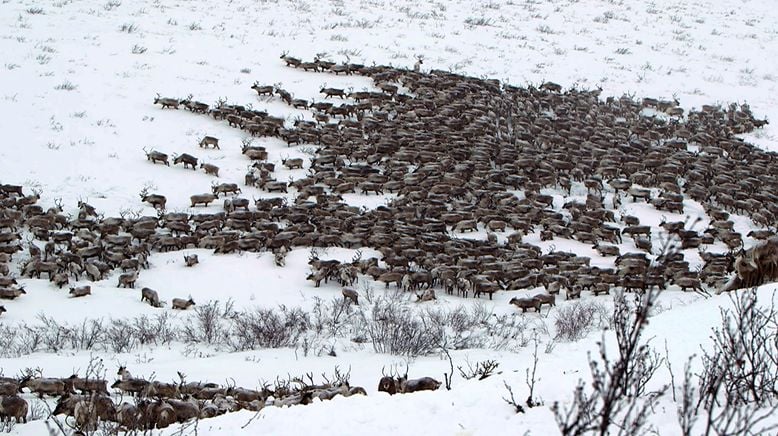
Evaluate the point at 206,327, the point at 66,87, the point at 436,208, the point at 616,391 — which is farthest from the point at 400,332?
the point at 66,87

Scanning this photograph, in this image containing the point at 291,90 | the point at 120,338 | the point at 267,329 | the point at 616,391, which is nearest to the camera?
the point at 616,391

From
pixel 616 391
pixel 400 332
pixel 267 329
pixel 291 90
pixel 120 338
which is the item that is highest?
pixel 616 391

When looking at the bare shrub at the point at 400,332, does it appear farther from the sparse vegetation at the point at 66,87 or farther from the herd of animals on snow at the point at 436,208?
the sparse vegetation at the point at 66,87

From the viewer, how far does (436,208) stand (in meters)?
17.9

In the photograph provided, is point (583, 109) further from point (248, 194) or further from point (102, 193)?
point (102, 193)

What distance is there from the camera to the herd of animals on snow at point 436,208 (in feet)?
43.3

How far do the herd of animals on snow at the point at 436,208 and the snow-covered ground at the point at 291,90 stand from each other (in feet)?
1.42

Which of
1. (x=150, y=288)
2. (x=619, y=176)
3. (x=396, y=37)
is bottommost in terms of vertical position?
(x=150, y=288)

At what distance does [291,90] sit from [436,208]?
1052 centimetres

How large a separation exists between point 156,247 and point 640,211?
11.2 meters

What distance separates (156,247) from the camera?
16109 mm

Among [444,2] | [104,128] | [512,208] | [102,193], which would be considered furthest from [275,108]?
[444,2]

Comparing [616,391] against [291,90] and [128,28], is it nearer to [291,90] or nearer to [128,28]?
[291,90]

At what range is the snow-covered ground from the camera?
720 centimetres
